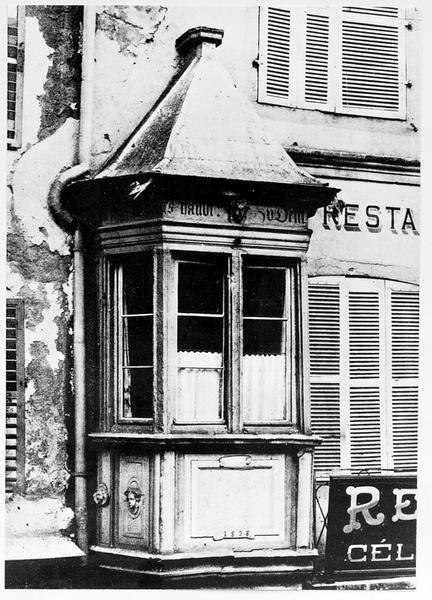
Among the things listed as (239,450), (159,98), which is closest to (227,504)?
(239,450)

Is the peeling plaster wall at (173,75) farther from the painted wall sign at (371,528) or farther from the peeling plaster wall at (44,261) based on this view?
the painted wall sign at (371,528)

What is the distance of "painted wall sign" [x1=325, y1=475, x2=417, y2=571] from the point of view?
6.54 m

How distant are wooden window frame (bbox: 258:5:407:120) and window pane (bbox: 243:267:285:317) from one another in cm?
147

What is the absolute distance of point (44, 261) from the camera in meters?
6.30

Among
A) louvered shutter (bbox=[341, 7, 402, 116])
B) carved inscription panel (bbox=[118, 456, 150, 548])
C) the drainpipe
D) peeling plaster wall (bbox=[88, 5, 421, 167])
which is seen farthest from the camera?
louvered shutter (bbox=[341, 7, 402, 116])

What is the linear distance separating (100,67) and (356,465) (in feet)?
12.2

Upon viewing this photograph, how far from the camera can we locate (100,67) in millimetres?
6441

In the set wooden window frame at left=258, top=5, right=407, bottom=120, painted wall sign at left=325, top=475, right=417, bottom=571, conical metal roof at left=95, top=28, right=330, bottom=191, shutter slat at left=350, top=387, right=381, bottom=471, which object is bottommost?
painted wall sign at left=325, top=475, right=417, bottom=571

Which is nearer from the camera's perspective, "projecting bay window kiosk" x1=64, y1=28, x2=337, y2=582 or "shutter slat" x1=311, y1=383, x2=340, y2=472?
"projecting bay window kiosk" x1=64, y1=28, x2=337, y2=582

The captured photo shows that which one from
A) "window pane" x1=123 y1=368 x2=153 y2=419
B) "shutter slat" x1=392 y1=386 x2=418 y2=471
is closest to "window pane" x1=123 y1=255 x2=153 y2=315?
"window pane" x1=123 y1=368 x2=153 y2=419

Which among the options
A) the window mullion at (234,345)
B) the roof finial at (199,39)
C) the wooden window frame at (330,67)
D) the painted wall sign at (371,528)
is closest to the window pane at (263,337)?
the window mullion at (234,345)

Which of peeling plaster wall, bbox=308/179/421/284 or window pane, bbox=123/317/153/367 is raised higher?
peeling plaster wall, bbox=308/179/421/284

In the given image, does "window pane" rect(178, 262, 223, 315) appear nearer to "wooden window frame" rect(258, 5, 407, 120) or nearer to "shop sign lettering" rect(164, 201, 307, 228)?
"shop sign lettering" rect(164, 201, 307, 228)
